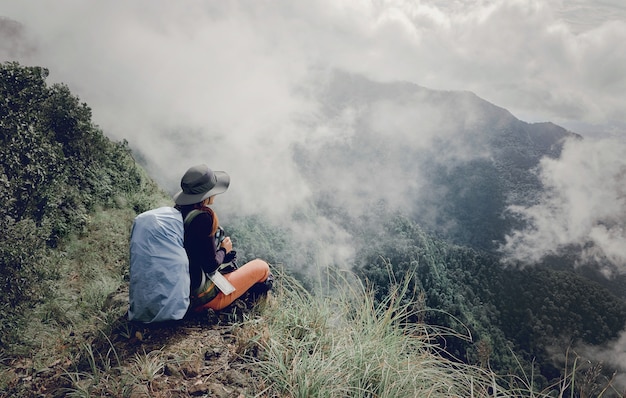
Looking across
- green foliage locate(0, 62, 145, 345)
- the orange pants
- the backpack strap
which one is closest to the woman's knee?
the orange pants

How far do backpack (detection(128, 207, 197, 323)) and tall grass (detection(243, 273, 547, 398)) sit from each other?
0.81 metres

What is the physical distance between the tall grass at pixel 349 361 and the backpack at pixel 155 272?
81cm

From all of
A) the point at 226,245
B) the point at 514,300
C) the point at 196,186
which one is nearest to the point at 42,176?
the point at 226,245

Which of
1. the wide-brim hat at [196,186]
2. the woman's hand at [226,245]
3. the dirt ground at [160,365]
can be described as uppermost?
the wide-brim hat at [196,186]

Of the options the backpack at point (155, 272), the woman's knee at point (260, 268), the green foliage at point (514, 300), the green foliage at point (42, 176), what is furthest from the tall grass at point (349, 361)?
the green foliage at point (514, 300)

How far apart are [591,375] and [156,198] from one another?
441 inches

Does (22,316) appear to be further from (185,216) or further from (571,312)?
(571,312)

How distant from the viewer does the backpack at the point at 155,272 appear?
313 centimetres

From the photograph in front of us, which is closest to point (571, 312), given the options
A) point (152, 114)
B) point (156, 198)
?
point (156, 198)

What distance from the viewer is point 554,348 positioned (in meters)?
101

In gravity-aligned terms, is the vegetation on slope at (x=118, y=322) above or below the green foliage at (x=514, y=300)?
above

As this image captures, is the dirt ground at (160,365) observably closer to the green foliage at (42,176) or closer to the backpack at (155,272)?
the backpack at (155,272)

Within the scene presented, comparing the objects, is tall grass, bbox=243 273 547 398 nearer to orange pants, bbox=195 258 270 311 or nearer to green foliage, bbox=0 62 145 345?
orange pants, bbox=195 258 270 311

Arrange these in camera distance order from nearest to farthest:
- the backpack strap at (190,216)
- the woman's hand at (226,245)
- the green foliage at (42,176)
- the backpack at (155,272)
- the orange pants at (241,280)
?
the backpack at (155,272)
the backpack strap at (190,216)
the orange pants at (241,280)
the woman's hand at (226,245)
the green foliage at (42,176)
